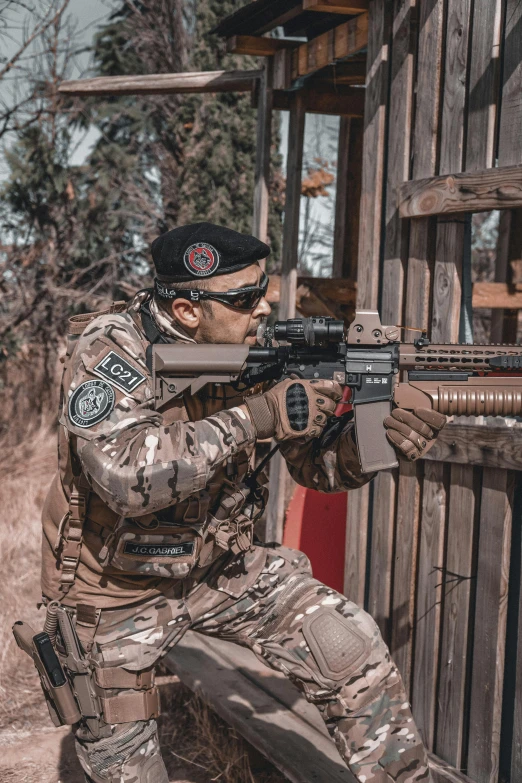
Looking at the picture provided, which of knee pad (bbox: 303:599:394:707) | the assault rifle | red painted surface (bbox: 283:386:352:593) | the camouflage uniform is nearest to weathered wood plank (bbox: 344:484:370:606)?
red painted surface (bbox: 283:386:352:593)

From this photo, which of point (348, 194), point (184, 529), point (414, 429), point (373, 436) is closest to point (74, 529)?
point (184, 529)

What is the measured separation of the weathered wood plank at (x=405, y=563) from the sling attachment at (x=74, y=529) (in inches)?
59.5

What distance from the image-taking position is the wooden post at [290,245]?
16.9ft

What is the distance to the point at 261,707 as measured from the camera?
12.9ft

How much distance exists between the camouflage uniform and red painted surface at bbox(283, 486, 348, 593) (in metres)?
1.58

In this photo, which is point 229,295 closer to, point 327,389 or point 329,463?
point 327,389

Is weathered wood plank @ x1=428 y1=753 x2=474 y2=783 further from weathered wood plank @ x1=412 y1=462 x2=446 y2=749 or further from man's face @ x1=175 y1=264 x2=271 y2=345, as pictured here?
man's face @ x1=175 y1=264 x2=271 y2=345

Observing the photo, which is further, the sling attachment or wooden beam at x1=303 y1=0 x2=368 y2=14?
wooden beam at x1=303 y1=0 x2=368 y2=14

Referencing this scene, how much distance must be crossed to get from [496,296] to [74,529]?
432 cm

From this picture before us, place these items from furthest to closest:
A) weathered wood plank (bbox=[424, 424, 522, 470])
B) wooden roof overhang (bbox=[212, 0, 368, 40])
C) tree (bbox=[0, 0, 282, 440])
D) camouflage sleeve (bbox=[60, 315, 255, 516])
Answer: tree (bbox=[0, 0, 282, 440]), wooden roof overhang (bbox=[212, 0, 368, 40]), weathered wood plank (bbox=[424, 424, 522, 470]), camouflage sleeve (bbox=[60, 315, 255, 516])

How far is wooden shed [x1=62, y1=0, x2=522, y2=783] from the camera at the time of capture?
3.11 meters

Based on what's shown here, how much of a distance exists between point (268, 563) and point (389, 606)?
881mm

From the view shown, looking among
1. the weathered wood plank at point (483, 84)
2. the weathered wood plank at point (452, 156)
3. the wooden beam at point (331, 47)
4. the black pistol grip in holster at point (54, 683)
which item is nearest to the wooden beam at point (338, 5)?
the wooden beam at point (331, 47)

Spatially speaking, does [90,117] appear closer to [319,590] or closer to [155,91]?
[155,91]
